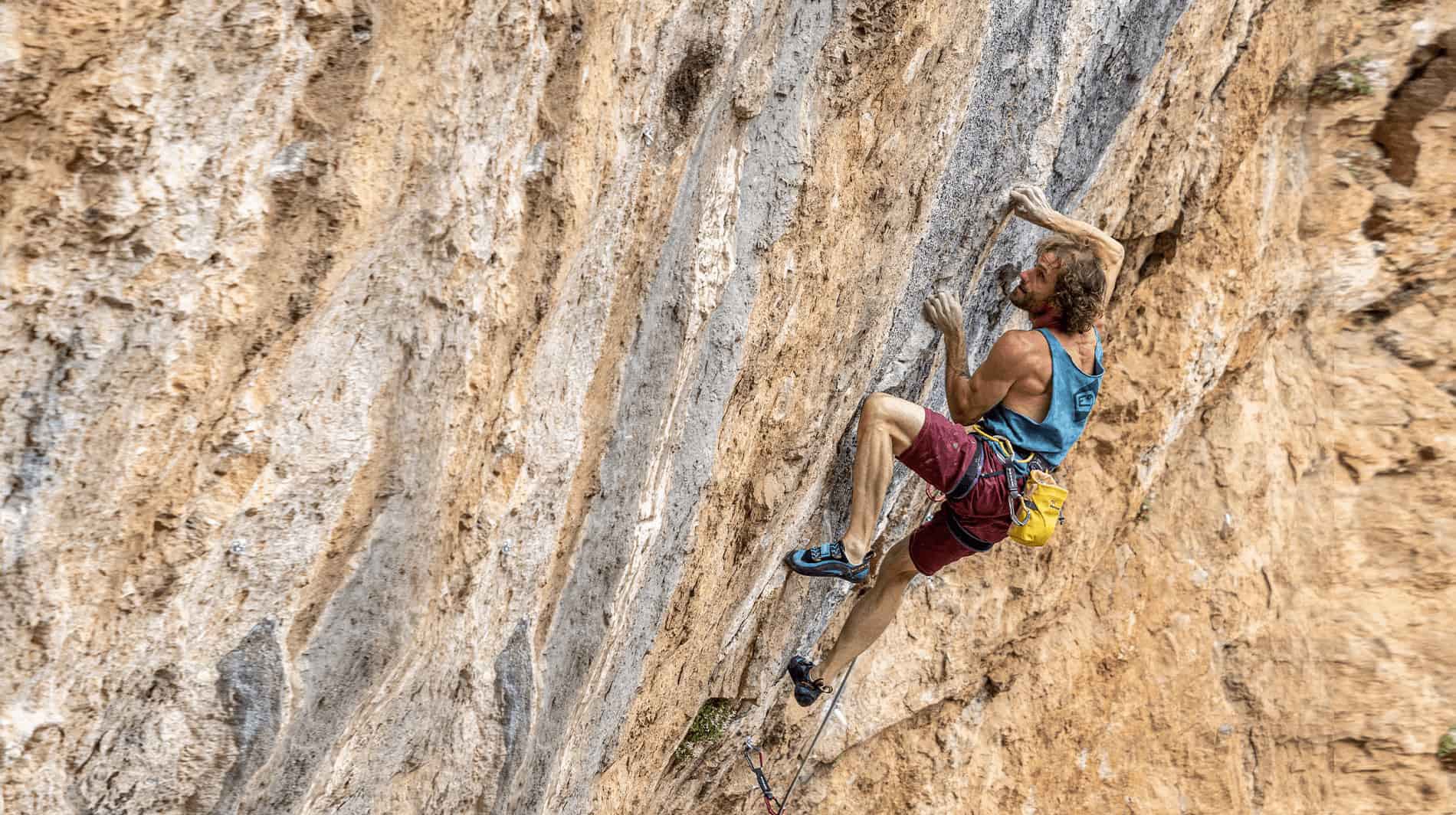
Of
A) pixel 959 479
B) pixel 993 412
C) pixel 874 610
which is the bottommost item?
pixel 874 610

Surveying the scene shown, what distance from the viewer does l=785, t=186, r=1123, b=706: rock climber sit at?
4527 millimetres

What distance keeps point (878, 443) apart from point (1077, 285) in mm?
1031

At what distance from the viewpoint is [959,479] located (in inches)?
179

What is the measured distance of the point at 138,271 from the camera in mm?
2459

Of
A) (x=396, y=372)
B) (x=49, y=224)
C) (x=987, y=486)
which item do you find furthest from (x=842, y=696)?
(x=49, y=224)

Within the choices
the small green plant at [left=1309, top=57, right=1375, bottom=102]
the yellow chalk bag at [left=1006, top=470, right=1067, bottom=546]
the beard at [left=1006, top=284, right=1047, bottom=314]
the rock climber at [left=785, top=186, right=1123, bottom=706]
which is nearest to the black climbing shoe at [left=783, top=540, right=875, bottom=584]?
the rock climber at [left=785, top=186, right=1123, bottom=706]

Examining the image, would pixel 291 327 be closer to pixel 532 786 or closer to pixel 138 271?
pixel 138 271

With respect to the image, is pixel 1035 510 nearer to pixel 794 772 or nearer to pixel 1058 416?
pixel 1058 416

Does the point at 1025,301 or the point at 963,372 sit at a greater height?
the point at 1025,301

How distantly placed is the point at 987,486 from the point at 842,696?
2275 mm

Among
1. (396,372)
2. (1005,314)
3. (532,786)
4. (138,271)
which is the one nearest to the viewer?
(138,271)

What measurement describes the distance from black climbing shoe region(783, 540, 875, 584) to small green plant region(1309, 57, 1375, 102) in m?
4.69

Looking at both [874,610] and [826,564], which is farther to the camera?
[874,610]

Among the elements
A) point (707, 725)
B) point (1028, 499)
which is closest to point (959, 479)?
point (1028, 499)
